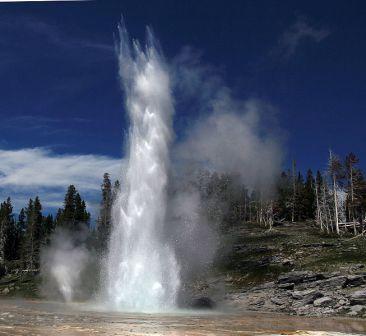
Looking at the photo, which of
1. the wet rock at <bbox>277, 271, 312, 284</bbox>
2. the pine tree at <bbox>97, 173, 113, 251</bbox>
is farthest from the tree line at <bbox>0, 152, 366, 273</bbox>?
the wet rock at <bbox>277, 271, 312, 284</bbox>

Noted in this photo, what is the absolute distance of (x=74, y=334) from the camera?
54.7 ft

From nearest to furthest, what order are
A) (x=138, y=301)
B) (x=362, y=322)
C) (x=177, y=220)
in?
(x=362, y=322) < (x=138, y=301) < (x=177, y=220)

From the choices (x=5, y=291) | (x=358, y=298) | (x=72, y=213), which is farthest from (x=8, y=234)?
(x=358, y=298)

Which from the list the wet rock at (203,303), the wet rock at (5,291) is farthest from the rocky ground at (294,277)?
the wet rock at (5,291)

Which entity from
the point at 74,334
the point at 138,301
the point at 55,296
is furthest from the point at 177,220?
the point at 74,334

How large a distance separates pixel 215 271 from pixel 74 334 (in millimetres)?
36170

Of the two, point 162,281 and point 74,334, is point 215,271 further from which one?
point 74,334

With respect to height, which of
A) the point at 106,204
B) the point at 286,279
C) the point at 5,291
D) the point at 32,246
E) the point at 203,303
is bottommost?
the point at 5,291

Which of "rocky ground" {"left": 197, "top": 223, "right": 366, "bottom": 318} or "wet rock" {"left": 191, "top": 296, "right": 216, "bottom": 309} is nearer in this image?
"rocky ground" {"left": 197, "top": 223, "right": 366, "bottom": 318}

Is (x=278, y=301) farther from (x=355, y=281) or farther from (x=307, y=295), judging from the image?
(x=355, y=281)

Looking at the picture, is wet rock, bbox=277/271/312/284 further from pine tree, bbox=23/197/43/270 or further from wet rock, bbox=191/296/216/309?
pine tree, bbox=23/197/43/270

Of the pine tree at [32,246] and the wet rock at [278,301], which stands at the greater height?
the pine tree at [32,246]

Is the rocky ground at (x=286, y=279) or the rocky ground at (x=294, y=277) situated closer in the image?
the rocky ground at (x=294, y=277)

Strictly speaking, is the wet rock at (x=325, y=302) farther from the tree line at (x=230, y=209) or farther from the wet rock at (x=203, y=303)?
the tree line at (x=230, y=209)
